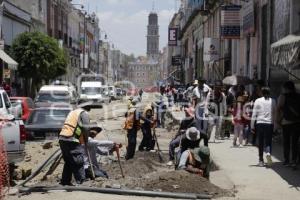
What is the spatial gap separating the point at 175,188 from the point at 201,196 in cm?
48

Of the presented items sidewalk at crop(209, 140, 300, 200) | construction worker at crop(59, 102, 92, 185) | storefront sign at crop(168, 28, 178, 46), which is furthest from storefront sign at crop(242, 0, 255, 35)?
storefront sign at crop(168, 28, 178, 46)

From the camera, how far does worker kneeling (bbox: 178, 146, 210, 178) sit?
11320 millimetres

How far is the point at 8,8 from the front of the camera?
47625 millimetres

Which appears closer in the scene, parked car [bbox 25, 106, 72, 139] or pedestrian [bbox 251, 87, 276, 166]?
pedestrian [bbox 251, 87, 276, 166]

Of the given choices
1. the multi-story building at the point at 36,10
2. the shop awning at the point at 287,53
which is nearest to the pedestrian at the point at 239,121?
the shop awning at the point at 287,53

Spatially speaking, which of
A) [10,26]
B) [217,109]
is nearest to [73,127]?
[217,109]

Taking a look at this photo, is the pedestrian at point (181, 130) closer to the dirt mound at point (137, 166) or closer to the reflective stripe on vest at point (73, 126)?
the dirt mound at point (137, 166)

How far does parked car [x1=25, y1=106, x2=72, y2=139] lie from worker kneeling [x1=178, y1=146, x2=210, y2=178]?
9.82 metres

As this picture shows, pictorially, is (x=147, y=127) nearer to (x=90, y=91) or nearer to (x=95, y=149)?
(x=95, y=149)

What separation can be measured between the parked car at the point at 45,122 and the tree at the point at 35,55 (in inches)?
1008

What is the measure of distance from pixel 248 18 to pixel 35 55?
22.9 metres

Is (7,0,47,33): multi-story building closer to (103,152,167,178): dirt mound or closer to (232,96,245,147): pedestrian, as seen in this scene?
(232,96,245,147): pedestrian

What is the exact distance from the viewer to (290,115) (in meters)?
13.2

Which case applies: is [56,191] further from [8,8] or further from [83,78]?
[83,78]
